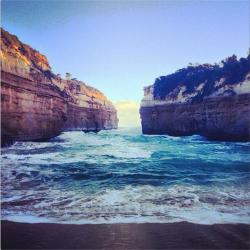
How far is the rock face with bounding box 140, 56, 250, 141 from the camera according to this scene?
2316 centimetres

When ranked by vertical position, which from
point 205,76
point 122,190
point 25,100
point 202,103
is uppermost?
point 205,76

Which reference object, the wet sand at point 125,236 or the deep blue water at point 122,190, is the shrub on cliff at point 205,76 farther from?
the wet sand at point 125,236

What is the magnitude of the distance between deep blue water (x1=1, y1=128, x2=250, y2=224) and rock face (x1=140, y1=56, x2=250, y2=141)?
462 inches

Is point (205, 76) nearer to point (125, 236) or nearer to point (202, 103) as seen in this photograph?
point (202, 103)

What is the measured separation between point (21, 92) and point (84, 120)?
1078 inches

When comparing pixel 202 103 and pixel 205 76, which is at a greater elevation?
pixel 205 76

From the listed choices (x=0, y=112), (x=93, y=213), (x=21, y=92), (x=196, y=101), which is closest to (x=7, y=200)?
(x=93, y=213)

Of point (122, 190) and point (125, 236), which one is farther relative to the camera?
point (122, 190)

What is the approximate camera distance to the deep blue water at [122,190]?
5.52m

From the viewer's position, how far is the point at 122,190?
762cm

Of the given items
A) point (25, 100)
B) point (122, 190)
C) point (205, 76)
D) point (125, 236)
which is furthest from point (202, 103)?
point (125, 236)

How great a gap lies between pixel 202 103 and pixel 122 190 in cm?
2141

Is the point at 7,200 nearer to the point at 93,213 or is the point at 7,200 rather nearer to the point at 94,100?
the point at 93,213

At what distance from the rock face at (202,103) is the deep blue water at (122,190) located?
38.5 ft
